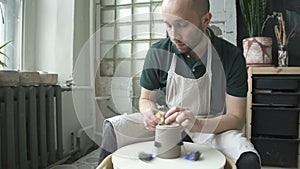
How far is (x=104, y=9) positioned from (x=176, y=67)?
1143 millimetres

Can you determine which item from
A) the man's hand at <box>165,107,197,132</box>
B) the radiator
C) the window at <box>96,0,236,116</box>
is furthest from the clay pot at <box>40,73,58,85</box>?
the man's hand at <box>165,107,197,132</box>

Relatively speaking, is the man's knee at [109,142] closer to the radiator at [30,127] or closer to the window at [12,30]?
the radiator at [30,127]

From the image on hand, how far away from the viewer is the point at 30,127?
1419mm

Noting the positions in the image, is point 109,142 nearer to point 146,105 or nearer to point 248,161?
point 146,105

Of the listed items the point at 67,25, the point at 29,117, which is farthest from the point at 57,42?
the point at 29,117

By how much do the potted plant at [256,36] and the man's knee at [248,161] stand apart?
3.46 feet

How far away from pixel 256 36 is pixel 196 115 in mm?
1014

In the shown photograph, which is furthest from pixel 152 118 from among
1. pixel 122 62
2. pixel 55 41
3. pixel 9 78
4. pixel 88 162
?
pixel 55 41

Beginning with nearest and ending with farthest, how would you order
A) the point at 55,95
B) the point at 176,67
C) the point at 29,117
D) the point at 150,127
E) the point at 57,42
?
1. the point at 150,127
2. the point at 176,67
3. the point at 29,117
4. the point at 55,95
5. the point at 57,42

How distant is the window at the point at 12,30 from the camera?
63.4 inches

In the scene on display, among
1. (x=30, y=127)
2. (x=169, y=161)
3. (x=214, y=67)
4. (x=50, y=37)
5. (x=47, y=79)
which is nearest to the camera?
(x=169, y=161)

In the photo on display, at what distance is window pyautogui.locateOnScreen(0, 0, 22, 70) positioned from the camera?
1610 millimetres

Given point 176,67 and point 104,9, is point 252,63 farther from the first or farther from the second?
point 104,9

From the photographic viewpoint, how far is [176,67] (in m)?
0.95
